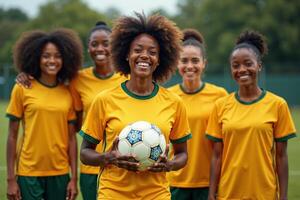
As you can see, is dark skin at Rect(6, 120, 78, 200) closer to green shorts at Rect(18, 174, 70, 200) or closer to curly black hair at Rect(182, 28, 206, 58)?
green shorts at Rect(18, 174, 70, 200)

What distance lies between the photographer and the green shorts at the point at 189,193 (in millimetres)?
6328

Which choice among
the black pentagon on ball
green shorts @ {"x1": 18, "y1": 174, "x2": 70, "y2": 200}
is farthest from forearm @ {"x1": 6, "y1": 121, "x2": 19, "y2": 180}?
the black pentagon on ball

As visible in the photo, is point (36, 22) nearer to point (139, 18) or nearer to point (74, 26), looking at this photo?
point (74, 26)

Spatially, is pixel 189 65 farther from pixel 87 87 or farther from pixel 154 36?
pixel 154 36

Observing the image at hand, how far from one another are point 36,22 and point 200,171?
56.2 m

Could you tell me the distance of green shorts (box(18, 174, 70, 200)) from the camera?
6.25 m

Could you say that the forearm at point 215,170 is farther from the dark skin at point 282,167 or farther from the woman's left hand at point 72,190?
the woman's left hand at point 72,190

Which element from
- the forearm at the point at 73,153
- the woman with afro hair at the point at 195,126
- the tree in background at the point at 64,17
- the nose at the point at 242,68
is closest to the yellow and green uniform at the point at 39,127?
the forearm at the point at 73,153

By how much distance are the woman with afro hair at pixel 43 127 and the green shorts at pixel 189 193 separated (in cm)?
104

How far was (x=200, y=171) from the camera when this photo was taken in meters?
6.27

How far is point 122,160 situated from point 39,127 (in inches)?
74.6

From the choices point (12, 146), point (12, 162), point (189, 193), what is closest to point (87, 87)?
point (12, 146)

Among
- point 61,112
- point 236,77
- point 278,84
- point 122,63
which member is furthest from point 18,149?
point 278,84

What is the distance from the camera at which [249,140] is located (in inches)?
213
